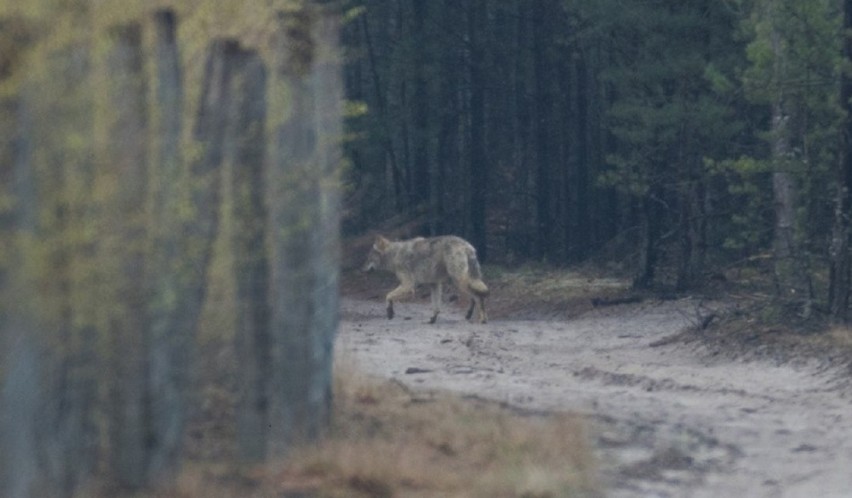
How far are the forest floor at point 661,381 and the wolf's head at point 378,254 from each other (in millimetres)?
933

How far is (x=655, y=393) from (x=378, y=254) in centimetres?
1255

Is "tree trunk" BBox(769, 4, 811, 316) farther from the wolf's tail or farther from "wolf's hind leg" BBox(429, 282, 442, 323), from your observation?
"wolf's hind leg" BBox(429, 282, 442, 323)

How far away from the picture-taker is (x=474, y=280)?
78.2 feet

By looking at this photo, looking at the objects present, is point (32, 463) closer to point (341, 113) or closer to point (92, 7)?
point (92, 7)

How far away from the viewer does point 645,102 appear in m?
26.1

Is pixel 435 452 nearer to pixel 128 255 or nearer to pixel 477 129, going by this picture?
pixel 128 255

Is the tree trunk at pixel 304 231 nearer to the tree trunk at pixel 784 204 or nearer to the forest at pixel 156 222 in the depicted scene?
the forest at pixel 156 222

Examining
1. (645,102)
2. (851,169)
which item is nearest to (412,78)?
(645,102)

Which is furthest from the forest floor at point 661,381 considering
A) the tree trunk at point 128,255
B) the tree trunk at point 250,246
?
the tree trunk at point 128,255

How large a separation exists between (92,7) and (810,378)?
32.3 feet

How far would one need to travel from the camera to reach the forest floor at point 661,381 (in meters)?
10.1

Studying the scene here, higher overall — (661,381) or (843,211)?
(843,211)

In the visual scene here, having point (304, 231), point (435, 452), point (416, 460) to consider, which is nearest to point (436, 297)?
point (435, 452)

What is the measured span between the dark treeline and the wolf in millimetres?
1776
